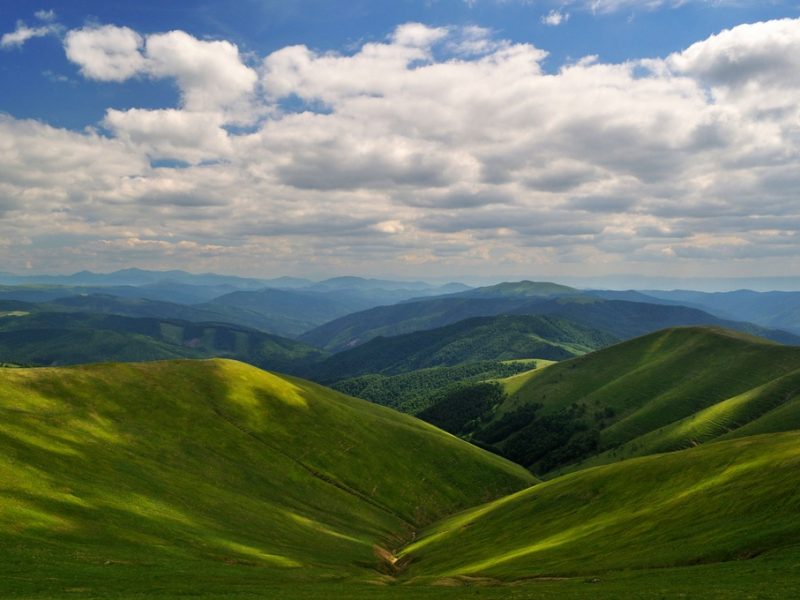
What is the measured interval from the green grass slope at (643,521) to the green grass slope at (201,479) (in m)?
18.9

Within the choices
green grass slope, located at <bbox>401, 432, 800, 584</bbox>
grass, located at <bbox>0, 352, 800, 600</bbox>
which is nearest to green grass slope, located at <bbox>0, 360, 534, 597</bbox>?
grass, located at <bbox>0, 352, 800, 600</bbox>

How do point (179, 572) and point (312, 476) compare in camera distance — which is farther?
point (312, 476)

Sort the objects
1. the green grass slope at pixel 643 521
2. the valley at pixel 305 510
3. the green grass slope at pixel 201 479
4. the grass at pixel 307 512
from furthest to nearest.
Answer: the green grass slope at pixel 201 479, the green grass slope at pixel 643 521, the valley at pixel 305 510, the grass at pixel 307 512

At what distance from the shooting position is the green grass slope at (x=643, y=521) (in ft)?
174

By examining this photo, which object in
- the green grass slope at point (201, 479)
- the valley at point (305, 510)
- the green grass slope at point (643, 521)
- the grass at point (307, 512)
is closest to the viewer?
the grass at point (307, 512)

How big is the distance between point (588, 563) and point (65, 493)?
6520 cm

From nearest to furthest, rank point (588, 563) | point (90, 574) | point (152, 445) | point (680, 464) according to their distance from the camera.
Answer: point (90, 574), point (588, 563), point (680, 464), point (152, 445)

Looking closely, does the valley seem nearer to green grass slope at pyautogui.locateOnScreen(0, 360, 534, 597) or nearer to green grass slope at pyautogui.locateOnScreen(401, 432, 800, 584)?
green grass slope at pyautogui.locateOnScreen(401, 432, 800, 584)

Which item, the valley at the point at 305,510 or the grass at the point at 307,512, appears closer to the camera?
the grass at the point at 307,512

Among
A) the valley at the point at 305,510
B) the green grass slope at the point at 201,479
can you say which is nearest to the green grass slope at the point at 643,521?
the valley at the point at 305,510

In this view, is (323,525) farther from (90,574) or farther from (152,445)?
(90,574)

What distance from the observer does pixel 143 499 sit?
75750 millimetres

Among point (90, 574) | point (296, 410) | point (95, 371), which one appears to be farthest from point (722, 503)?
point (95, 371)

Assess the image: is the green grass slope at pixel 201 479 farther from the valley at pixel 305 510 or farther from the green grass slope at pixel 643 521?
the green grass slope at pixel 643 521
